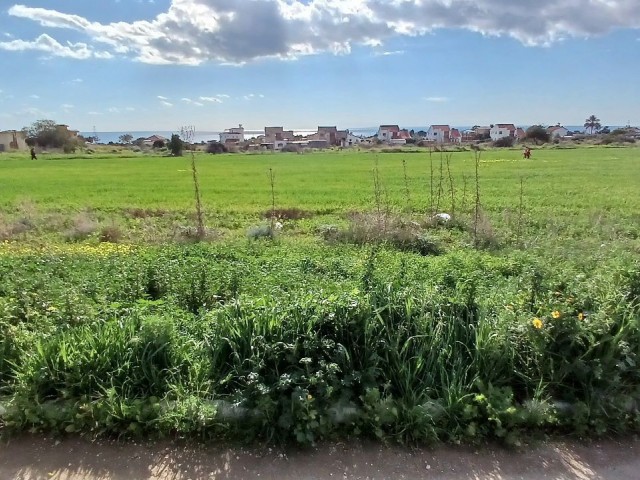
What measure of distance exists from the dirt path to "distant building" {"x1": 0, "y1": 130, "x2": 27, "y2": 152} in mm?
85174

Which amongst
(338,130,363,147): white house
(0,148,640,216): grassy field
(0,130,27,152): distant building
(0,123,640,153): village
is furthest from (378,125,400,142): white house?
(0,148,640,216): grassy field

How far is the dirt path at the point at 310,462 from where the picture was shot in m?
2.72

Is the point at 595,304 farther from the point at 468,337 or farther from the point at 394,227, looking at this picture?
the point at 394,227

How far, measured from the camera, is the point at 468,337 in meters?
3.52

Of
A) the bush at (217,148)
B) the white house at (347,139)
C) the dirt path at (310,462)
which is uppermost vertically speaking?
the white house at (347,139)

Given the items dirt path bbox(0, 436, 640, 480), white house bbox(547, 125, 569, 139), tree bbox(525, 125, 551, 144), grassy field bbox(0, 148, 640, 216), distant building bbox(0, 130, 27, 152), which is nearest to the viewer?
dirt path bbox(0, 436, 640, 480)

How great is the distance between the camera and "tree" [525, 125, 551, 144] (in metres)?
79.8

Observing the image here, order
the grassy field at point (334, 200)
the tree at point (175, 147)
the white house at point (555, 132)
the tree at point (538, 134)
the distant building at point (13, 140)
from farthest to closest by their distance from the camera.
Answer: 1. the white house at point (555, 132)
2. the tree at point (538, 134)
3. the distant building at point (13, 140)
4. the tree at point (175, 147)
5. the grassy field at point (334, 200)

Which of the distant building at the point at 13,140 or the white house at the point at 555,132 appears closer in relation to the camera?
the distant building at the point at 13,140

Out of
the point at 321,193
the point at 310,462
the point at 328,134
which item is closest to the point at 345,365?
the point at 310,462

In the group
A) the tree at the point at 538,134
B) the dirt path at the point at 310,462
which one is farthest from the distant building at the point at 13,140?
the tree at the point at 538,134

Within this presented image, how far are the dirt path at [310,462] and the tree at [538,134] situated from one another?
86091 mm

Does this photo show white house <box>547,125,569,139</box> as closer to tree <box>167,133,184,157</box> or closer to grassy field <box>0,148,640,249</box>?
grassy field <box>0,148,640,249</box>

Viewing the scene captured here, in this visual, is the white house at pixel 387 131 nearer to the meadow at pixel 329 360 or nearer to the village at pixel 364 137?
the village at pixel 364 137
